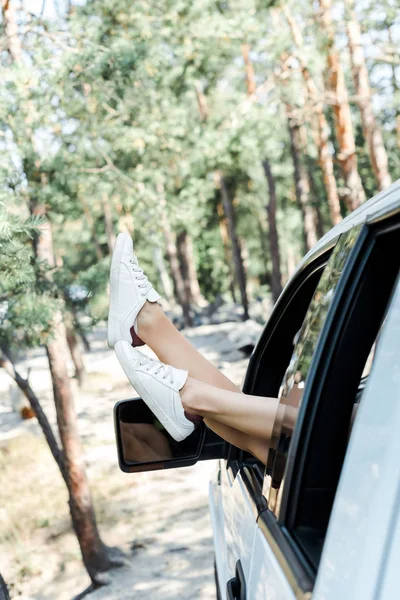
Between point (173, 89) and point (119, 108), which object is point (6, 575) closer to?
point (119, 108)

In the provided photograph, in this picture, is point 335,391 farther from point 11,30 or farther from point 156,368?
point 11,30

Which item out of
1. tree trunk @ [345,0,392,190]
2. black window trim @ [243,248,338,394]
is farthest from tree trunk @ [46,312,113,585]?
tree trunk @ [345,0,392,190]

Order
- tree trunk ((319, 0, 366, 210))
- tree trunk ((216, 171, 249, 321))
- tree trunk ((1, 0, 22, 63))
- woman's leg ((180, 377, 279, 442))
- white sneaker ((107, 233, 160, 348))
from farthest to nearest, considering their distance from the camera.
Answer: tree trunk ((216, 171, 249, 321)) < tree trunk ((319, 0, 366, 210)) < tree trunk ((1, 0, 22, 63)) < white sneaker ((107, 233, 160, 348)) < woman's leg ((180, 377, 279, 442))

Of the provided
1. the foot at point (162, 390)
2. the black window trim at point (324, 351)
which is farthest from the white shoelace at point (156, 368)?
the black window trim at point (324, 351)

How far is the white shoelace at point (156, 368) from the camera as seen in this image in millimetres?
2264

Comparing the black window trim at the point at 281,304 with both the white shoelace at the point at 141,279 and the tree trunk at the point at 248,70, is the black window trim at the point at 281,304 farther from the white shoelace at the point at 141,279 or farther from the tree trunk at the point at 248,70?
the tree trunk at the point at 248,70

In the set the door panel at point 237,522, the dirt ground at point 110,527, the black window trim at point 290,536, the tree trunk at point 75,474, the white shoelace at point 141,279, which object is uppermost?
the white shoelace at point 141,279

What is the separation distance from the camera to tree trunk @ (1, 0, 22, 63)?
6039mm

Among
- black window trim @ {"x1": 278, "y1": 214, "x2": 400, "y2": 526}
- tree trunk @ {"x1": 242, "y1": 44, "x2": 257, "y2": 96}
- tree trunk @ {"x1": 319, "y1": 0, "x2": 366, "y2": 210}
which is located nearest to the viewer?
black window trim @ {"x1": 278, "y1": 214, "x2": 400, "y2": 526}

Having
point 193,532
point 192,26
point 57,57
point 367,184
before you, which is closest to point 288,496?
point 193,532

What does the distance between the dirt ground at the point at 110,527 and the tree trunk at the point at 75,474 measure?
0.70 ft

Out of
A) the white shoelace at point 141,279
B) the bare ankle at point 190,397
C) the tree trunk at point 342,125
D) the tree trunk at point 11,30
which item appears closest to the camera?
the bare ankle at point 190,397

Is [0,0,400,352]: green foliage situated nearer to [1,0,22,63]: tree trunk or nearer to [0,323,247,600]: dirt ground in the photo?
[1,0,22,63]: tree trunk

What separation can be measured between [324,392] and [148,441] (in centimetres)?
125
